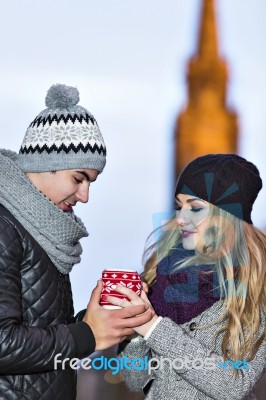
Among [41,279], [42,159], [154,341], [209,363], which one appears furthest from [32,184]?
[209,363]

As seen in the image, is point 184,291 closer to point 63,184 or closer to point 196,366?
point 196,366

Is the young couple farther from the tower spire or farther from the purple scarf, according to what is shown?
the tower spire

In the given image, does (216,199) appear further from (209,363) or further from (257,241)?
(209,363)

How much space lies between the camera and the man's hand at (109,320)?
1479 mm

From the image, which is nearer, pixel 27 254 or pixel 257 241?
pixel 27 254

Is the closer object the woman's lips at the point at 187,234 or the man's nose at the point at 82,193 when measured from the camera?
the man's nose at the point at 82,193

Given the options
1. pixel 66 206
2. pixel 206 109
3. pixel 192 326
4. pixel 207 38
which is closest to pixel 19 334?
pixel 66 206

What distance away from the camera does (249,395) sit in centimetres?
167

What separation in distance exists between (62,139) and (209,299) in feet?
1.47

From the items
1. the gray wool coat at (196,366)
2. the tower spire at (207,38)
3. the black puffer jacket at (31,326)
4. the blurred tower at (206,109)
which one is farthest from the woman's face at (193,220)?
the tower spire at (207,38)

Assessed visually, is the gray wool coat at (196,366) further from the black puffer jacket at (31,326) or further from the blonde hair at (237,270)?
the black puffer jacket at (31,326)

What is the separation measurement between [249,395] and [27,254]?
0.56 metres

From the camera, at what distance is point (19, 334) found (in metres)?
1.38

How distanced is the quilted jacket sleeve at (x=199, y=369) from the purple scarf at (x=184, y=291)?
8cm
